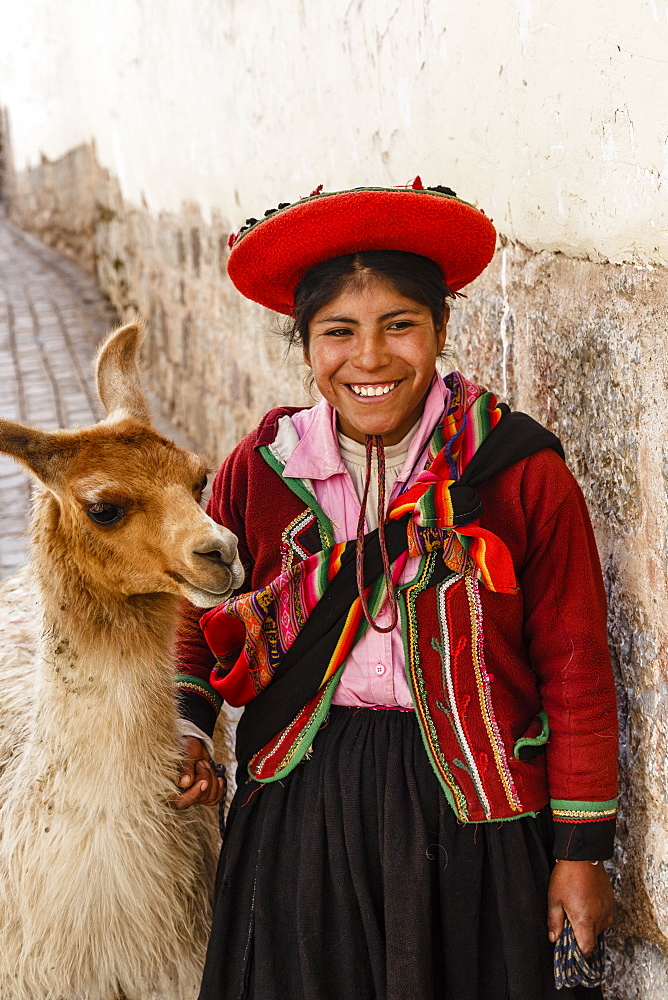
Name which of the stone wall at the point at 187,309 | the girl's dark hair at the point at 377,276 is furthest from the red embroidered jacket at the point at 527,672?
the stone wall at the point at 187,309

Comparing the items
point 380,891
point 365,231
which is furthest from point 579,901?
point 365,231

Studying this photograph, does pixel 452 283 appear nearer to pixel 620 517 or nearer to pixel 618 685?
pixel 620 517

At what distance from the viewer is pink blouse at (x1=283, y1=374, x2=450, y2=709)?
1.76m

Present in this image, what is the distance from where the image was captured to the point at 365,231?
1.67 m

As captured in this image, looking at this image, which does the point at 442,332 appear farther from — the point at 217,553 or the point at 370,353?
the point at 217,553

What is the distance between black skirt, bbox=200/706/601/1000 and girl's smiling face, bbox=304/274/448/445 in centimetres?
54

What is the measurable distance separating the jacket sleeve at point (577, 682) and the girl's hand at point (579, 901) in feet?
0.09

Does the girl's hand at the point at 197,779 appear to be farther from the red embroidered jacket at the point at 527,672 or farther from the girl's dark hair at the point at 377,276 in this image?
the girl's dark hair at the point at 377,276

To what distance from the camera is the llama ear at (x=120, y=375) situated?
219cm

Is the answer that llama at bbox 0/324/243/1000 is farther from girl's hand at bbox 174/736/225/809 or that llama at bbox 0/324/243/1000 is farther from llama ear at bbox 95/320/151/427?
llama ear at bbox 95/320/151/427

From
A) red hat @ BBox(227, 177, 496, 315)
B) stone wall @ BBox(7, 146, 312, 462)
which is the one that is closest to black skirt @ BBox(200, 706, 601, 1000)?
red hat @ BBox(227, 177, 496, 315)

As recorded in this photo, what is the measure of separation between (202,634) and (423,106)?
4.84 ft

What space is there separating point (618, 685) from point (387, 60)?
1894 millimetres

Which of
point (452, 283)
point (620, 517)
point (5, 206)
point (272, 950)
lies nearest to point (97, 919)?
point (272, 950)
